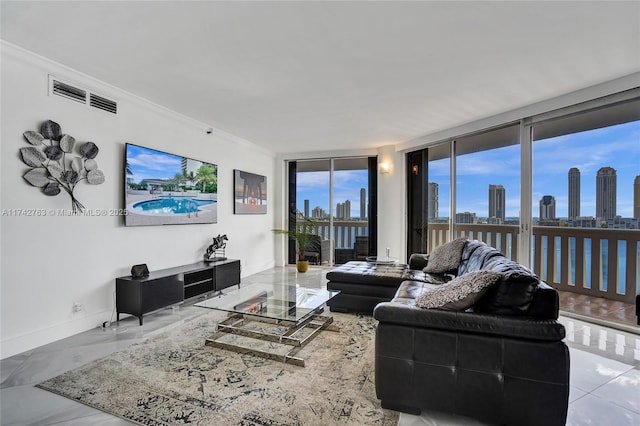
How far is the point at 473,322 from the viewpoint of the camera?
1.69m

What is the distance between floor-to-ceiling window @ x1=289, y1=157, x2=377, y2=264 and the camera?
21.2 ft

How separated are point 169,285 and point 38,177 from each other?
159 centimetres

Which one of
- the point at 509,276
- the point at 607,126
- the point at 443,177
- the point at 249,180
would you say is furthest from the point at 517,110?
the point at 249,180

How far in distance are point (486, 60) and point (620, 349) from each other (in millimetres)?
2782

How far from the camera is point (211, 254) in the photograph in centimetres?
465

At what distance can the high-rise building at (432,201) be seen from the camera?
5.34 m

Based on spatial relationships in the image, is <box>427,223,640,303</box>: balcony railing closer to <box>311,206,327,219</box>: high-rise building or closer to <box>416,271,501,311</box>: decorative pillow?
<box>416,271,501,311</box>: decorative pillow

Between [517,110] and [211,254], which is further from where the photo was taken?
[211,254]

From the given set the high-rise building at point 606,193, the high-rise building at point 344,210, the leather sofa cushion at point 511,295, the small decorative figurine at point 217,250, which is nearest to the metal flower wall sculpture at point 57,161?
the small decorative figurine at point 217,250

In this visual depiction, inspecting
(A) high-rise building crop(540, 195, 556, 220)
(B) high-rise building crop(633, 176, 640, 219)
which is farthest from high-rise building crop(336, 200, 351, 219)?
(B) high-rise building crop(633, 176, 640, 219)

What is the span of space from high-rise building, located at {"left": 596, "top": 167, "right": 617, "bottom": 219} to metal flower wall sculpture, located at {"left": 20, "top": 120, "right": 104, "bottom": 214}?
5.46 metres

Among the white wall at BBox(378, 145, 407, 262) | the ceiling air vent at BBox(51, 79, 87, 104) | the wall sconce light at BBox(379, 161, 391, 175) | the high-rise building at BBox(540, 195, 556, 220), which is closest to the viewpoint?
the ceiling air vent at BBox(51, 79, 87, 104)

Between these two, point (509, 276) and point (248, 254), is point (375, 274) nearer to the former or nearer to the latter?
point (509, 276)

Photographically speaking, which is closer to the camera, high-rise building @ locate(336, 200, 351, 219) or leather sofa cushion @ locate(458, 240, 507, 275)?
leather sofa cushion @ locate(458, 240, 507, 275)
